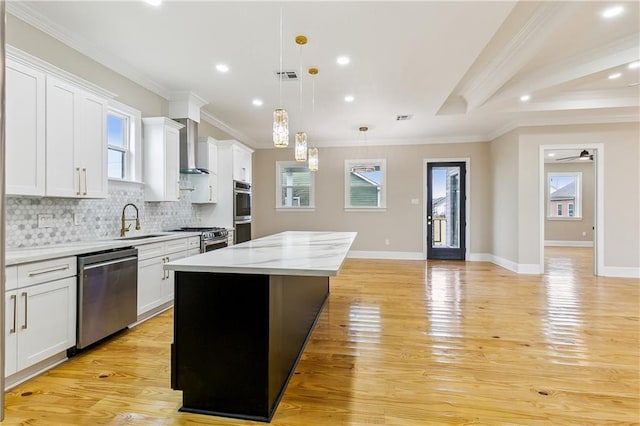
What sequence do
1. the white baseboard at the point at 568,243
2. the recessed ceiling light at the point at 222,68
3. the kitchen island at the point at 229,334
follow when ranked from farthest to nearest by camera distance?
the white baseboard at the point at 568,243 → the recessed ceiling light at the point at 222,68 → the kitchen island at the point at 229,334

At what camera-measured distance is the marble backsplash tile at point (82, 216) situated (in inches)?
97.8

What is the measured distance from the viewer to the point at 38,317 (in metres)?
2.15

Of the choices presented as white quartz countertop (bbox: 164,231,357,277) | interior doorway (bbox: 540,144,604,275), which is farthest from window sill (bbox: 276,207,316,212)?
interior doorway (bbox: 540,144,604,275)

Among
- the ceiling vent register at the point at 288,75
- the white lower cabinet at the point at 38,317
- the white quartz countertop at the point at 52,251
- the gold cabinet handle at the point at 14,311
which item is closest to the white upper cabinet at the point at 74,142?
the white quartz countertop at the point at 52,251

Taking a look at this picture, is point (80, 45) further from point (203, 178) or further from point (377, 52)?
point (377, 52)

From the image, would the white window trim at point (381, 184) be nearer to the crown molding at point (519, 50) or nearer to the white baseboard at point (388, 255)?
the white baseboard at point (388, 255)

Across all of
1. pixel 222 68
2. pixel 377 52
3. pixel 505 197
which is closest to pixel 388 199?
pixel 505 197

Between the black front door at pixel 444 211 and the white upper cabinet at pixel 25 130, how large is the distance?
6.62m

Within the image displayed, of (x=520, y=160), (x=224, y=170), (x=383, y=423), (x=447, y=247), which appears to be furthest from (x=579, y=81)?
(x=224, y=170)

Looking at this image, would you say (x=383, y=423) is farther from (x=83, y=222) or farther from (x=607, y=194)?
(x=607, y=194)

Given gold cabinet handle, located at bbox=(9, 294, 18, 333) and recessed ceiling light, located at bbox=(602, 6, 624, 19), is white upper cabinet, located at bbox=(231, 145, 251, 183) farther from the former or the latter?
recessed ceiling light, located at bbox=(602, 6, 624, 19)

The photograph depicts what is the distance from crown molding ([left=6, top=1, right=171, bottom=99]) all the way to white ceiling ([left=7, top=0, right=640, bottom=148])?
0.01m

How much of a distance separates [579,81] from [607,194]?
8.40ft

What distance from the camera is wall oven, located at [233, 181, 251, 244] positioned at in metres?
5.32
